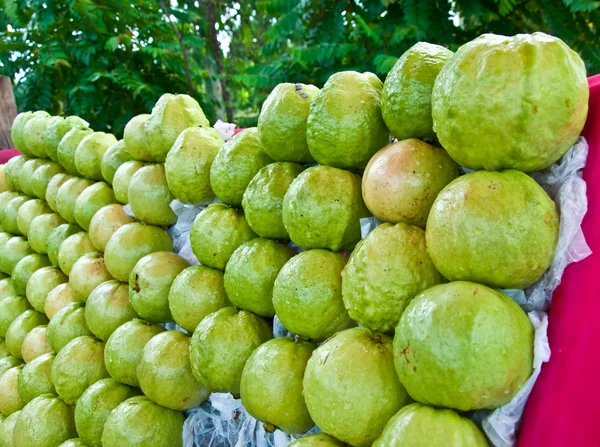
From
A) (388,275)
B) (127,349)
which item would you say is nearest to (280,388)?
(388,275)

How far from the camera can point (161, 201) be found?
1944 mm

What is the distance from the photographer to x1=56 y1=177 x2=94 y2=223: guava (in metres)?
2.44

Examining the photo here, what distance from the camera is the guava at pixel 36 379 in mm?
2168

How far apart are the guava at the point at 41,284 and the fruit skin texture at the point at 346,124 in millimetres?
1744

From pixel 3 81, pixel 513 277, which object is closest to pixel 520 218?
pixel 513 277

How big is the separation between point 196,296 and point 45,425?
936 mm

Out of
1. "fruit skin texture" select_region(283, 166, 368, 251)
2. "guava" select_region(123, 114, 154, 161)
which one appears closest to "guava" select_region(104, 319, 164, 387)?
"guava" select_region(123, 114, 154, 161)

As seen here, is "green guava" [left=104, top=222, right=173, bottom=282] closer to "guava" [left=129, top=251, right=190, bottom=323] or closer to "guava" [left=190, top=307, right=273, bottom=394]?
"guava" [left=129, top=251, right=190, bottom=323]

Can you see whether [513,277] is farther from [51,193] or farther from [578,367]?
[51,193]

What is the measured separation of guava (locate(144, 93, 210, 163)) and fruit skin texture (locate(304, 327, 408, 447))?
3.89 ft

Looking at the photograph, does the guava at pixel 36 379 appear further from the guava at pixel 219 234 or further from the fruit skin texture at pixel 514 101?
the fruit skin texture at pixel 514 101

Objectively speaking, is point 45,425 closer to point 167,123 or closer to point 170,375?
point 170,375

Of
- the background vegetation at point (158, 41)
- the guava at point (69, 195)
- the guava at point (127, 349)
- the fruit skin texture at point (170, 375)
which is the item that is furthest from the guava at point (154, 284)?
the background vegetation at point (158, 41)

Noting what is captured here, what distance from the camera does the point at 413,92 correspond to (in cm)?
118
